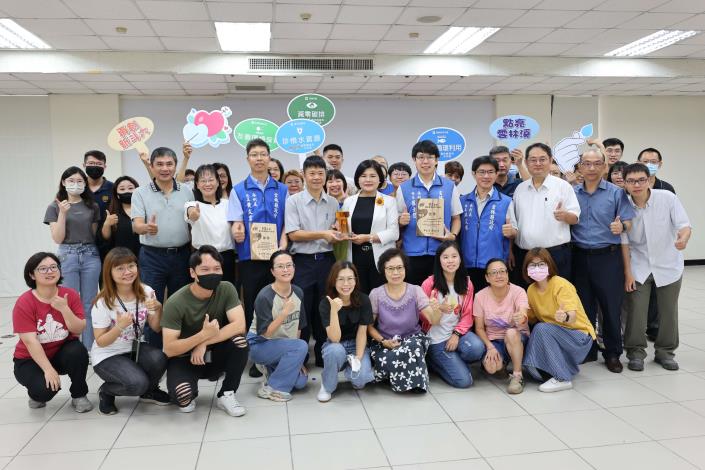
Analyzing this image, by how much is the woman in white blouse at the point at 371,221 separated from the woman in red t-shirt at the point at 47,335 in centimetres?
171

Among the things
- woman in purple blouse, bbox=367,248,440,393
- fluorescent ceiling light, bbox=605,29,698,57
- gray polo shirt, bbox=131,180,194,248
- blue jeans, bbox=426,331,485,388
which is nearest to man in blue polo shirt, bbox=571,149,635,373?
blue jeans, bbox=426,331,485,388

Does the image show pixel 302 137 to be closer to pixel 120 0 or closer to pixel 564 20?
pixel 120 0

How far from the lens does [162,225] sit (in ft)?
11.2

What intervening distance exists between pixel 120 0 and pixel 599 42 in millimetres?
5021

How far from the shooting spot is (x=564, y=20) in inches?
206

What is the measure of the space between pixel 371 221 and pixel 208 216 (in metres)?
1.06

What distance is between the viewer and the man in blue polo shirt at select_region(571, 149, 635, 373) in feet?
11.4

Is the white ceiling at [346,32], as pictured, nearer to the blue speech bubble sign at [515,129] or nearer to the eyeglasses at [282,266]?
the blue speech bubble sign at [515,129]

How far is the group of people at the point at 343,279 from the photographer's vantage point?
2902mm

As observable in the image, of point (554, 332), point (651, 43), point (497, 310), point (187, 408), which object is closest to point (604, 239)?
point (554, 332)

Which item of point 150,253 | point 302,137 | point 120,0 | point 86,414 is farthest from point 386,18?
point 86,414

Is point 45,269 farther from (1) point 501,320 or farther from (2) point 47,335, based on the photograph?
(1) point 501,320

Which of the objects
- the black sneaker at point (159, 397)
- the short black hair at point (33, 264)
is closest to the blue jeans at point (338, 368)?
the black sneaker at point (159, 397)

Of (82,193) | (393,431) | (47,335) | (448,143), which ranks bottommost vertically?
(393,431)
